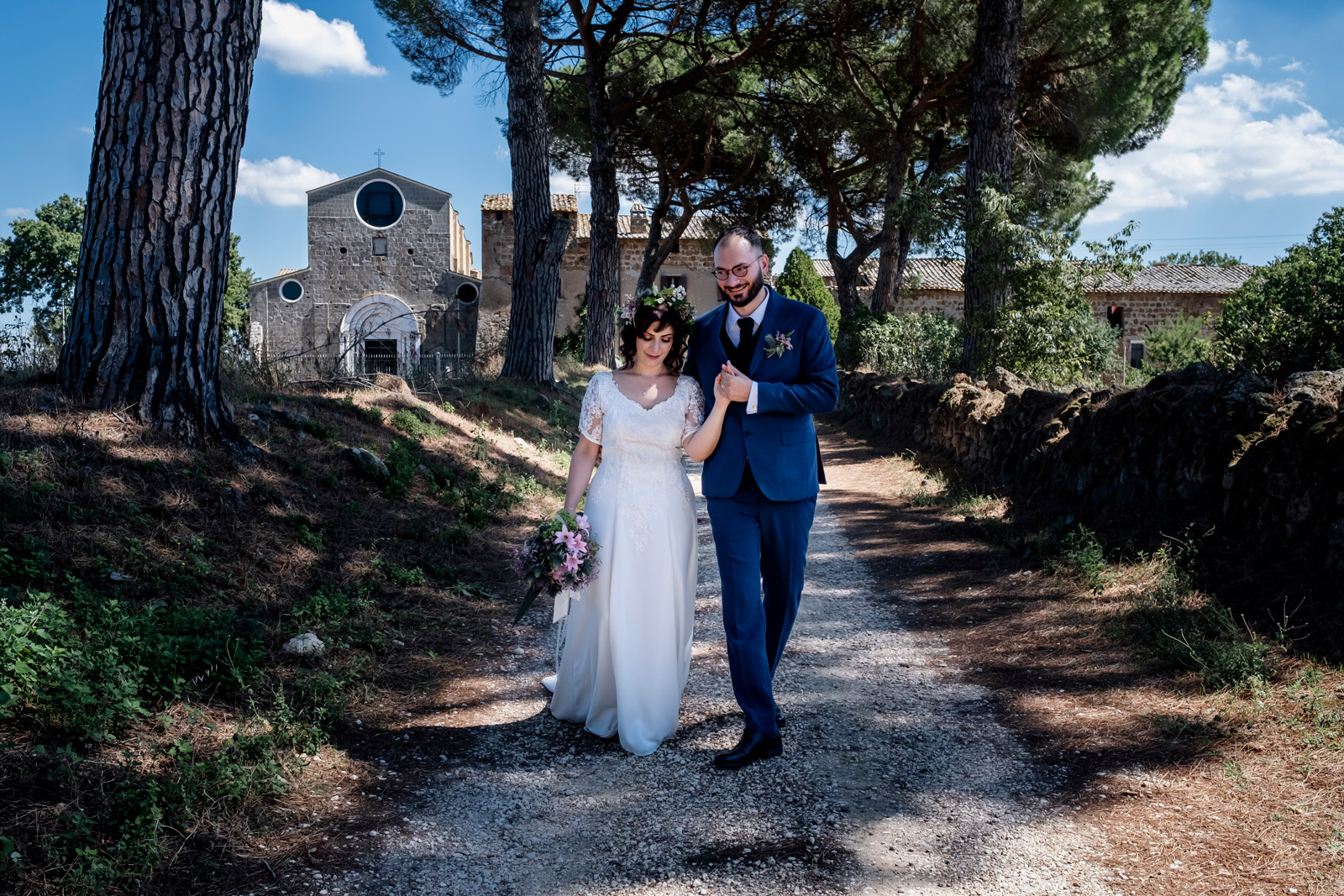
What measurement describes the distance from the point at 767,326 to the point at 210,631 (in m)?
2.46

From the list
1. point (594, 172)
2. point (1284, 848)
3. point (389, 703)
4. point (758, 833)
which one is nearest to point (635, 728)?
point (758, 833)

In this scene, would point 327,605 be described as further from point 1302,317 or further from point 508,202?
point 508,202

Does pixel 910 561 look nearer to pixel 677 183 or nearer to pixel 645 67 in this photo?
pixel 645 67

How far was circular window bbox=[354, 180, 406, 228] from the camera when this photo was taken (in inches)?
1353

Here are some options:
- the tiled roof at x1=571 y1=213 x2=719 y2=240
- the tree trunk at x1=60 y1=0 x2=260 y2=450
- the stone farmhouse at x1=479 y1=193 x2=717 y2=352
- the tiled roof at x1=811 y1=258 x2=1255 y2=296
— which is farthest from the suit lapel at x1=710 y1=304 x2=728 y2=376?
the tiled roof at x1=811 y1=258 x2=1255 y2=296

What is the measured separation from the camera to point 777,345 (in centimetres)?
337

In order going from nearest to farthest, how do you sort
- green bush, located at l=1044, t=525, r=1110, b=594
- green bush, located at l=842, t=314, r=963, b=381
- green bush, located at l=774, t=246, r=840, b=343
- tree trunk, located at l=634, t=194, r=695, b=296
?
1. green bush, located at l=1044, t=525, r=1110, b=594
2. green bush, located at l=842, t=314, r=963, b=381
3. tree trunk, located at l=634, t=194, r=695, b=296
4. green bush, located at l=774, t=246, r=840, b=343

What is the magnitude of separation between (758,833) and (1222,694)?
208 centimetres

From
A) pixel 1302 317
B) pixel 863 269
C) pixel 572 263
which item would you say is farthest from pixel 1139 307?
pixel 1302 317

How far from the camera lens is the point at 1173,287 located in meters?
35.1

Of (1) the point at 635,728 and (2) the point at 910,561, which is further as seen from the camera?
(2) the point at 910,561

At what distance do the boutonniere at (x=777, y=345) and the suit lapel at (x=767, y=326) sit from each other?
2.1 inches

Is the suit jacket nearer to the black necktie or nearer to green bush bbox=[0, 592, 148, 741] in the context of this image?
the black necktie

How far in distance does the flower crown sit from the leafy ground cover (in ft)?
6.16
